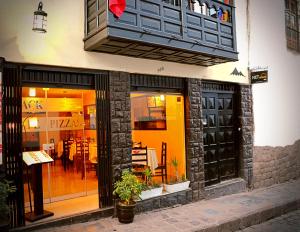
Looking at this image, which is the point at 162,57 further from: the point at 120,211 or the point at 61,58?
the point at 120,211

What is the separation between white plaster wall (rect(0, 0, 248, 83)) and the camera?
6262mm

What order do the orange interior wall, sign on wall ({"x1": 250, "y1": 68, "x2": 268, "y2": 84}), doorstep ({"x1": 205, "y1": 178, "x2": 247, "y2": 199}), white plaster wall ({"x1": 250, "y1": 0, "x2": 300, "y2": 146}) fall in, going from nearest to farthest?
the orange interior wall
doorstep ({"x1": 205, "y1": 178, "x2": 247, "y2": 199})
sign on wall ({"x1": 250, "y1": 68, "x2": 268, "y2": 84})
white plaster wall ({"x1": 250, "y1": 0, "x2": 300, "y2": 146})

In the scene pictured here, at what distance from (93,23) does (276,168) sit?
942 cm

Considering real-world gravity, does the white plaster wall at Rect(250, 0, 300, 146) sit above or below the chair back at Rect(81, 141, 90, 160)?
above

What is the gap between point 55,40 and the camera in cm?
689

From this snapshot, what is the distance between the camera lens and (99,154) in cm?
767

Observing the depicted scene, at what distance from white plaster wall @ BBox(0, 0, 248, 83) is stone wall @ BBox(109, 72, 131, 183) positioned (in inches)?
14.4

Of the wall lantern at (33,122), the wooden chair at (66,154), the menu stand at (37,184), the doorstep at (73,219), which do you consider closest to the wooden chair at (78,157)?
the wooden chair at (66,154)

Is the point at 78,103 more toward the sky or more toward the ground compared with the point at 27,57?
more toward the ground

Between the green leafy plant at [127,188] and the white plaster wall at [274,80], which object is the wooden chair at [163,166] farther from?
the white plaster wall at [274,80]

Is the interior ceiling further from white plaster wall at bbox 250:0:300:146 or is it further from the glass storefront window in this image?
white plaster wall at bbox 250:0:300:146

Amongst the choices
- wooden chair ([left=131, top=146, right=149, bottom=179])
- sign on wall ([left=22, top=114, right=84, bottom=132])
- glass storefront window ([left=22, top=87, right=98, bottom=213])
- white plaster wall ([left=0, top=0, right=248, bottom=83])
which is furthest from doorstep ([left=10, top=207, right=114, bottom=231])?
white plaster wall ([left=0, top=0, right=248, bottom=83])

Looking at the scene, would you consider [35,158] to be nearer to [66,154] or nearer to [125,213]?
[66,154]

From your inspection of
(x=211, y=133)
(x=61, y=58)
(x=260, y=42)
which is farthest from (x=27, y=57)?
(x=260, y=42)
